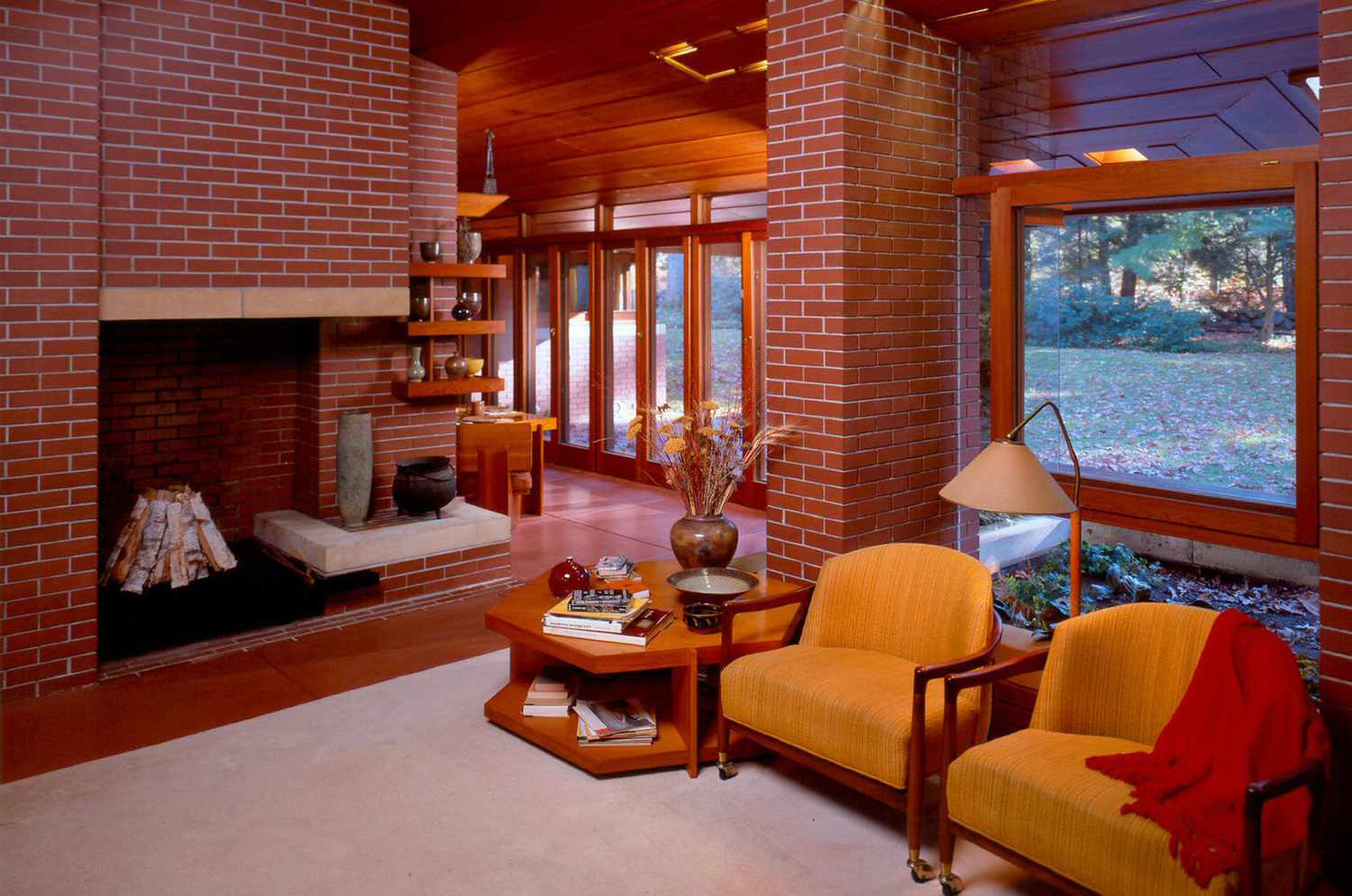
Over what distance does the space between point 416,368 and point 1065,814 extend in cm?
443

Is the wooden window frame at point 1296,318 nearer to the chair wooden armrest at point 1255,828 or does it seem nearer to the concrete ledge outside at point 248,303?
the chair wooden armrest at point 1255,828

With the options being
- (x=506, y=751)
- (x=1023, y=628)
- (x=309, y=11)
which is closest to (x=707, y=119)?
(x=309, y=11)

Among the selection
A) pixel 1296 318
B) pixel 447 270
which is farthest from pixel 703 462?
pixel 447 270

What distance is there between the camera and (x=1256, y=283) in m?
3.53

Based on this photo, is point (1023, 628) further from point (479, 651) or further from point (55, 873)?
point (55, 873)

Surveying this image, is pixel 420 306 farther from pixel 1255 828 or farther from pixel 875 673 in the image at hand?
pixel 1255 828

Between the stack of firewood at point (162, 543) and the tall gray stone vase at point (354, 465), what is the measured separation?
674 millimetres

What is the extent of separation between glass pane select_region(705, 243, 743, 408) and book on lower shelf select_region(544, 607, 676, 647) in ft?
14.2

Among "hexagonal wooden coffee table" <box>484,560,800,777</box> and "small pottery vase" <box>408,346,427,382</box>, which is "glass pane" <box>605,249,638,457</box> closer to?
"small pottery vase" <box>408,346,427,382</box>

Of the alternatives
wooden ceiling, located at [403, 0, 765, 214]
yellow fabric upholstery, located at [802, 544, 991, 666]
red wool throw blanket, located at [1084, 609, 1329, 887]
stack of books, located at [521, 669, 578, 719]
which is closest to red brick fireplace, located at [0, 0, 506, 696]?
wooden ceiling, located at [403, 0, 765, 214]

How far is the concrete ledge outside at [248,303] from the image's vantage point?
185 inches

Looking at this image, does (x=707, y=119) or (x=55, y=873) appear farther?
(x=707, y=119)

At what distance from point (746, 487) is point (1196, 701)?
17.9ft

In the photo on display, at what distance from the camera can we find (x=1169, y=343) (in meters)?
3.84
